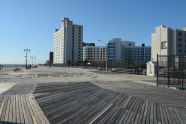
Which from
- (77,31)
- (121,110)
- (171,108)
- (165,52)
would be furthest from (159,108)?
(77,31)

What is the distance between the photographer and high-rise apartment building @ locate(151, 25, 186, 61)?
88688 mm

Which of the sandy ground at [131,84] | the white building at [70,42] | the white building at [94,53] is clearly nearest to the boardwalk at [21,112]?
the sandy ground at [131,84]

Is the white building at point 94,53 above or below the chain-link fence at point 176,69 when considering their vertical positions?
above

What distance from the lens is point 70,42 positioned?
160 meters

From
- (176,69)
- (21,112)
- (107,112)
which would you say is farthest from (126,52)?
(21,112)

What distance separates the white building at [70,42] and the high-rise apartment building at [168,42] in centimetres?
7733

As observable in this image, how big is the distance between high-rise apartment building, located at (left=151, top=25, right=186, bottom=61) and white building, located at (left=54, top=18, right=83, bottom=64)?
254ft

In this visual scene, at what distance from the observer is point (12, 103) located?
10.5 meters

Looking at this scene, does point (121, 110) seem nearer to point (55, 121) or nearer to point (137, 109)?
point (137, 109)

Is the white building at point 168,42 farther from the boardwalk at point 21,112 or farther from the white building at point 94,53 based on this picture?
the boardwalk at point 21,112

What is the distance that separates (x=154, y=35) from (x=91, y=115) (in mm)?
89983

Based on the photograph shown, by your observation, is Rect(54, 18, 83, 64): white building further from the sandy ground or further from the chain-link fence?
the chain-link fence

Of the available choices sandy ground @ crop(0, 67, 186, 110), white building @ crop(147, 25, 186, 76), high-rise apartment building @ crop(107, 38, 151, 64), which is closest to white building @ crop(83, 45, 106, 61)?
high-rise apartment building @ crop(107, 38, 151, 64)

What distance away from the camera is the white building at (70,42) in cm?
15875
